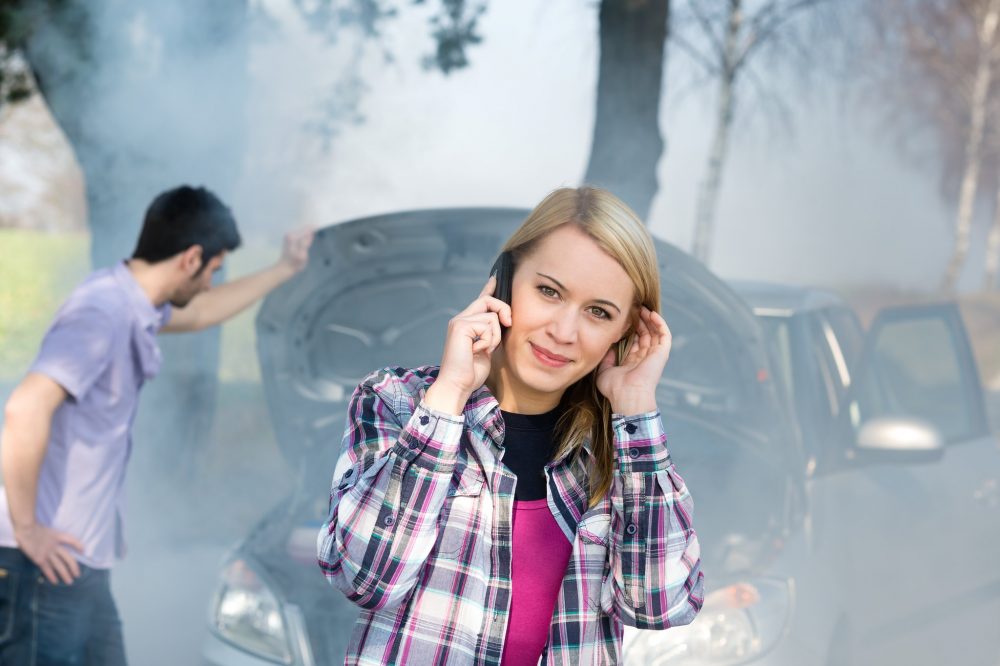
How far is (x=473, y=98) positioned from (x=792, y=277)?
229 inches

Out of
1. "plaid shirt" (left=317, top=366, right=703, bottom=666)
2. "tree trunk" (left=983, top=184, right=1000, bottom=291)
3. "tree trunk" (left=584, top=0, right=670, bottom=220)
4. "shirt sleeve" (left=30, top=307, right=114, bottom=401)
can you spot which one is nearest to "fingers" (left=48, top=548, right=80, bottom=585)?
"shirt sleeve" (left=30, top=307, right=114, bottom=401)

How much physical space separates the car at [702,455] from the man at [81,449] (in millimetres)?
292

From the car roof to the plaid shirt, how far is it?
171cm

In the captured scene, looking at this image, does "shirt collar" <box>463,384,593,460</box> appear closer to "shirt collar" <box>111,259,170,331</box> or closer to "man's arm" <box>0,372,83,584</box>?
"man's arm" <box>0,372,83,584</box>

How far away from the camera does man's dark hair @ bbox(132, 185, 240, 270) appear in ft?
7.55

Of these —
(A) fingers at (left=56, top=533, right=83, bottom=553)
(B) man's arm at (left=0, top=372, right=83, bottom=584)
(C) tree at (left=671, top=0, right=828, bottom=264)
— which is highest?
(C) tree at (left=671, top=0, right=828, bottom=264)

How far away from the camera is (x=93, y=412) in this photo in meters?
2.12

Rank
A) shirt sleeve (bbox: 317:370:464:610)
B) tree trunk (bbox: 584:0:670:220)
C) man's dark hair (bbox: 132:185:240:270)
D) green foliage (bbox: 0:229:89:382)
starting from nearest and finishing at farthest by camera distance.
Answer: shirt sleeve (bbox: 317:370:464:610)
man's dark hair (bbox: 132:185:240:270)
tree trunk (bbox: 584:0:670:220)
green foliage (bbox: 0:229:89:382)

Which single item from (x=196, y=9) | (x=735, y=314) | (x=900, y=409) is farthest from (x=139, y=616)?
(x=900, y=409)

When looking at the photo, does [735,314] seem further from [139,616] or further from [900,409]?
[139,616]

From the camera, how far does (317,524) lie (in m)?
2.35

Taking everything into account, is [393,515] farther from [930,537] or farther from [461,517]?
[930,537]

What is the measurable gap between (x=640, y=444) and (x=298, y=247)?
150cm

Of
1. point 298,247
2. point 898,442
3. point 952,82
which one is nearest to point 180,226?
point 298,247
